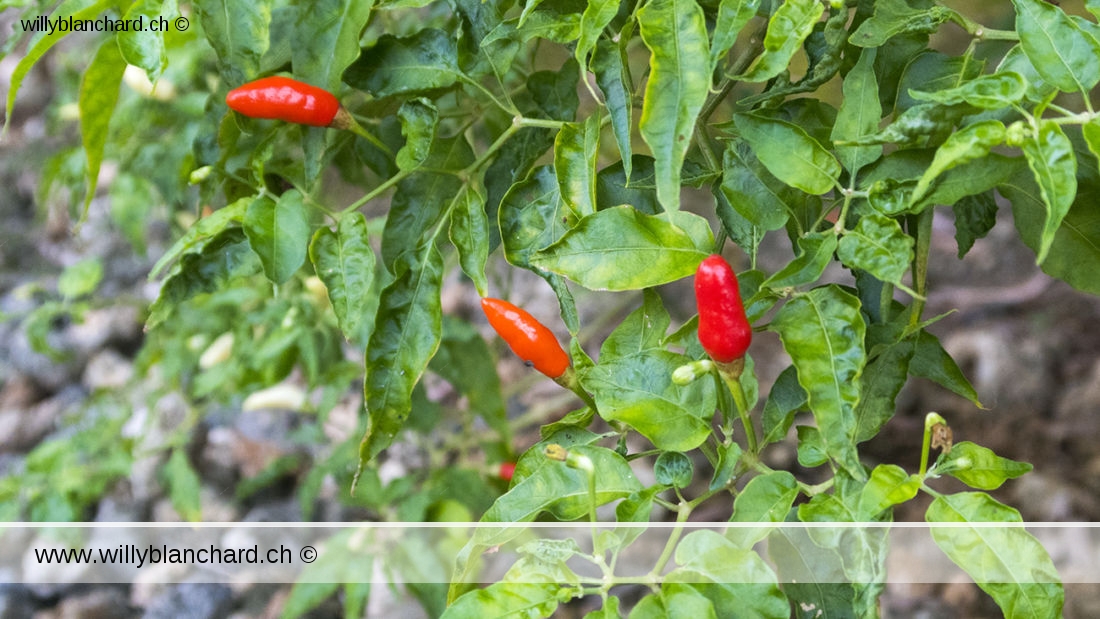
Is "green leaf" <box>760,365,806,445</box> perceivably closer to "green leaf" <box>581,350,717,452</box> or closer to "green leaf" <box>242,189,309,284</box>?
"green leaf" <box>581,350,717,452</box>

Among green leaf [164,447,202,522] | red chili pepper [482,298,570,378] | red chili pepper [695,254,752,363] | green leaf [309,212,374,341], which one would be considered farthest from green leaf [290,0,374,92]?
green leaf [164,447,202,522]

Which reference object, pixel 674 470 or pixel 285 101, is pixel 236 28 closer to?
pixel 285 101

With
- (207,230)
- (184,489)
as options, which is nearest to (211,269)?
A: (207,230)

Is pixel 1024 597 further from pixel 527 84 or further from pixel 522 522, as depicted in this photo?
pixel 527 84

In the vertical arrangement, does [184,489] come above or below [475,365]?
below

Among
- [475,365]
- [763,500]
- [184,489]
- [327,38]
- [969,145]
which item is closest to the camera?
[969,145]

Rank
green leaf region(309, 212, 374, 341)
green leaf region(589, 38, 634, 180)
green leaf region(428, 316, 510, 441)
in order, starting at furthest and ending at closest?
green leaf region(428, 316, 510, 441), green leaf region(309, 212, 374, 341), green leaf region(589, 38, 634, 180)
